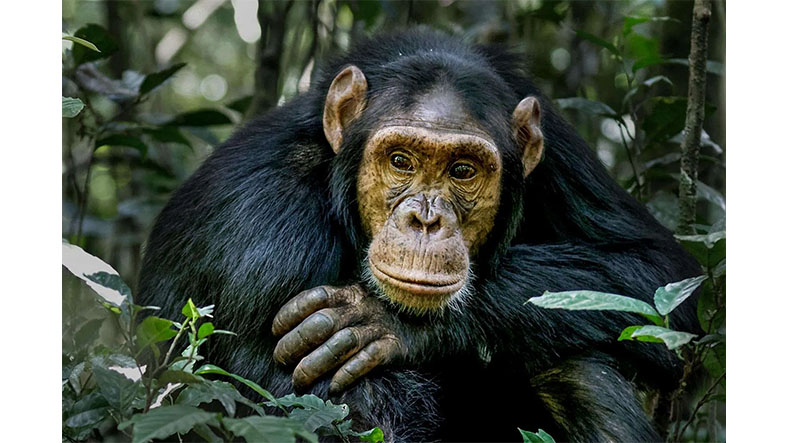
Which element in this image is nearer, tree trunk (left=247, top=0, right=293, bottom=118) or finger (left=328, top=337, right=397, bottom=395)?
finger (left=328, top=337, right=397, bottom=395)

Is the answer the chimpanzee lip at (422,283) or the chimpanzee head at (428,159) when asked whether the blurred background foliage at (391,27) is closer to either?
the chimpanzee head at (428,159)

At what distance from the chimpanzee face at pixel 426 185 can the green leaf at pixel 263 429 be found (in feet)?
4.26

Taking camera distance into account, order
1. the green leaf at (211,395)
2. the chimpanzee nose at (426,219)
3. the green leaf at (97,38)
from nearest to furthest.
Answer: the green leaf at (211,395)
the chimpanzee nose at (426,219)
the green leaf at (97,38)

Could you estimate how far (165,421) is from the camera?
2.13 metres

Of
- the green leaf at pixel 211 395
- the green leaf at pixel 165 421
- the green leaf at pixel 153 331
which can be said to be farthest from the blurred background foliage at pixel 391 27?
the green leaf at pixel 165 421

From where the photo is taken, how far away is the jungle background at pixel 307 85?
359 centimetres

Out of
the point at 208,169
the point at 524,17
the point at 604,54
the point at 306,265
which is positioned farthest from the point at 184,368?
the point at 604,54

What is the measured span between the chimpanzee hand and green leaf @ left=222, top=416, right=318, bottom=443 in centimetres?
118

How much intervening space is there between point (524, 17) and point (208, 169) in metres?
3.22

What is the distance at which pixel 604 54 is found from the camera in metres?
8.05

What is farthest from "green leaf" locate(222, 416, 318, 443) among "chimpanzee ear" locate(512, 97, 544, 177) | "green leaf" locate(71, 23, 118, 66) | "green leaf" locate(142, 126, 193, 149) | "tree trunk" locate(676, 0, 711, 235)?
"green leaf" locate(142, 126, 193, 149)

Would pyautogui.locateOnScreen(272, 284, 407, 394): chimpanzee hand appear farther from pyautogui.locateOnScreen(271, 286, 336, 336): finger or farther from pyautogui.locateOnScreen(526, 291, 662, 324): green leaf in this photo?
pyautogui.locateOnScreen(526, 291, 662, 324): green leaf

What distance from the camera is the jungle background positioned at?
141 inches

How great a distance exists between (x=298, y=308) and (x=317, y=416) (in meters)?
0.94
